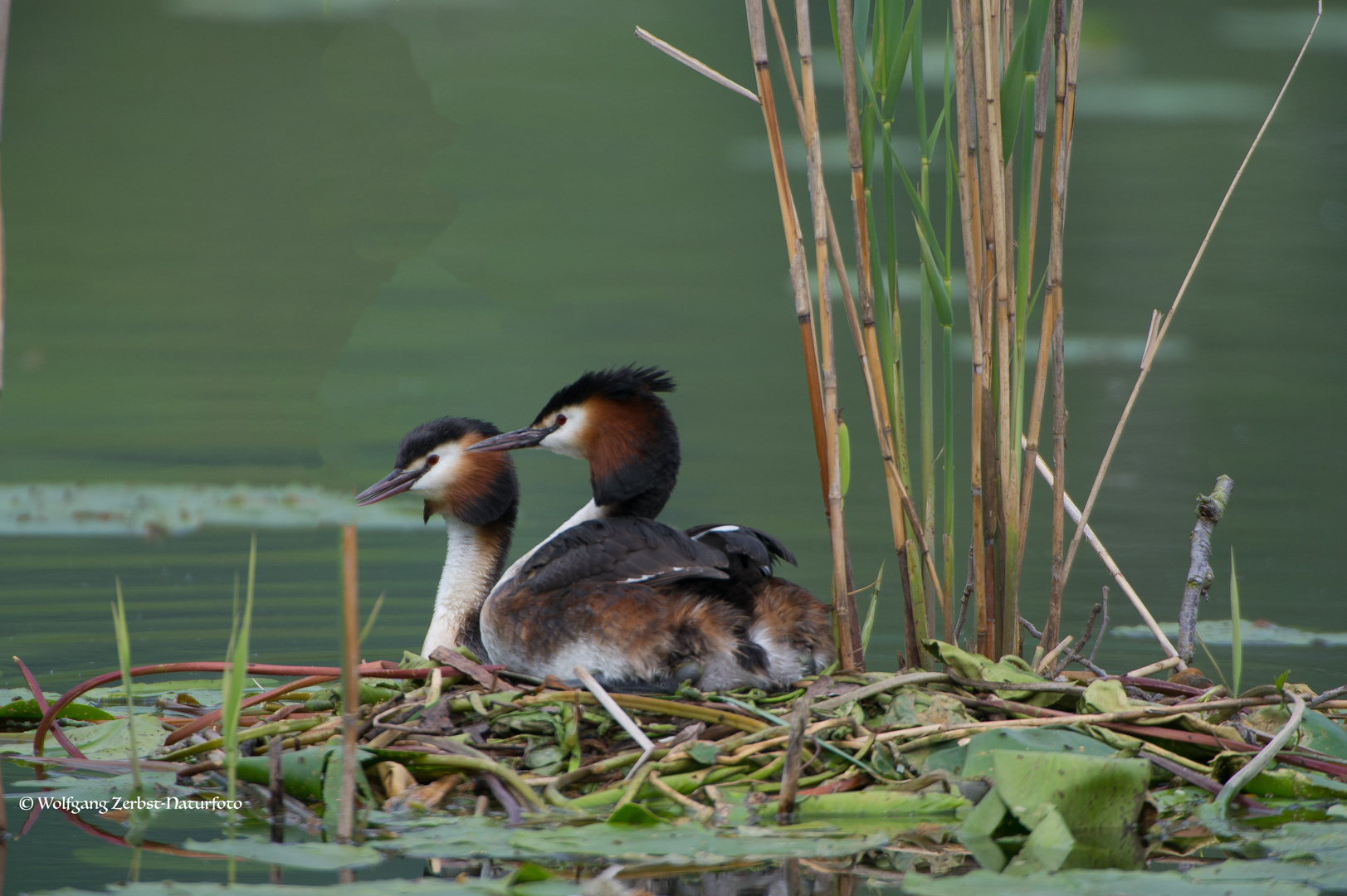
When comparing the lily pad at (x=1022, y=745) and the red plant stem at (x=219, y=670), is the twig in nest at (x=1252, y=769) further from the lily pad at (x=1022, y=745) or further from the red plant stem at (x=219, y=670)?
the red plant stem at (x=219, y=670)

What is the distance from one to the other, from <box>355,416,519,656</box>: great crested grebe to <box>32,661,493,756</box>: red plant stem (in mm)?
603

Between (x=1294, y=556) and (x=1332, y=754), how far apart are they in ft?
8.75

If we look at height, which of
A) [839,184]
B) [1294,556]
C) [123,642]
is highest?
[839,184]

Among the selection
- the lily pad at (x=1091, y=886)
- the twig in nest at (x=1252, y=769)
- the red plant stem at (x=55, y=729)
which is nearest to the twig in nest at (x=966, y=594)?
the twig in nest at (x=1252, y=769)

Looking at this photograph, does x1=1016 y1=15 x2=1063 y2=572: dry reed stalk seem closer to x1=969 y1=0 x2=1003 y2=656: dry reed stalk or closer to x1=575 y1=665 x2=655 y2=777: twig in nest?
x1=969 y1=0 x2=1003 y2=656: dry reed stalk

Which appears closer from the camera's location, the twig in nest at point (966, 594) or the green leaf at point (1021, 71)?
the green leaf at point (1021, 71)

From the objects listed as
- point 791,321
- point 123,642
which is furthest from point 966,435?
point 123,642

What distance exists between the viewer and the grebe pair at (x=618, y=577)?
12.9 ft

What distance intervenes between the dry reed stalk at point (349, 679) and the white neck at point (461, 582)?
131 centimetres

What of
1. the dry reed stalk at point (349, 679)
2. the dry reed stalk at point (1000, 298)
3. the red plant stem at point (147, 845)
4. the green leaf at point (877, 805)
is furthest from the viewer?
the dry reed stalk at point (1000, 298)

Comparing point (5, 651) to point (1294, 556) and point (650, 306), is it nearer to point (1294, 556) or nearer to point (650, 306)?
point (1294, 556)

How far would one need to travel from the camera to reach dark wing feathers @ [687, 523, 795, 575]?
4164 millimetres

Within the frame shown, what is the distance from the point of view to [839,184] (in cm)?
1545

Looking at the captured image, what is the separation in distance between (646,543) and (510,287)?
28.1 ft
